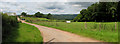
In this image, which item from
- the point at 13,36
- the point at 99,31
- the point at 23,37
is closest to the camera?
the point at 13,36

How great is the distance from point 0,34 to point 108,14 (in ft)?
116

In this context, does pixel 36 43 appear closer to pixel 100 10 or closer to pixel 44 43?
pixel 44 43

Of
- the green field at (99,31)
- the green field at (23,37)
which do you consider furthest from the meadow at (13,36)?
the green field at (99,31)

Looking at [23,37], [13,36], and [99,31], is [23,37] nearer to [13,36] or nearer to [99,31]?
[13,36]

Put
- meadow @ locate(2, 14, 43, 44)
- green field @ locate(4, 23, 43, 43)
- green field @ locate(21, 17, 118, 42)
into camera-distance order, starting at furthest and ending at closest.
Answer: green field @ locate(21, 17, 118, 42) → green field @ locate(4, 23, 43, 43) → meadow @ locate(2, 14, 43, 44)

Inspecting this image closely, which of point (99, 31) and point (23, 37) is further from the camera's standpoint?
point (99, 31)

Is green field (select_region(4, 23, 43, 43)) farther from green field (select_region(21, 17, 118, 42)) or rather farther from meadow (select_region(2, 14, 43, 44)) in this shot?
green field (select_region(21, 17, 118, 42))

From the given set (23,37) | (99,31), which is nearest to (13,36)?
(23,37)

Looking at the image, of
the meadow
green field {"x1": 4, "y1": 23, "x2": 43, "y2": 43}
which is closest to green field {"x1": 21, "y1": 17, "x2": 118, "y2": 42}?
green field {"x1": 4, "y1": 23, "x2": 43, "y2": 43}

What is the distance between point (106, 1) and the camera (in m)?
33.9

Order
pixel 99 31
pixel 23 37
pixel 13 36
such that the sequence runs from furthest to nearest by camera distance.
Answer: pixel 99 31
pixel 23 37
pixel 13 36

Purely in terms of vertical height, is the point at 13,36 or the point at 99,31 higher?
the point at 13,36

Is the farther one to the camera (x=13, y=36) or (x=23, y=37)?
(x=23, y=37)

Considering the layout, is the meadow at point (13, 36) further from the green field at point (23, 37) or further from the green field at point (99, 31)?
the green field at point (99, 31)
